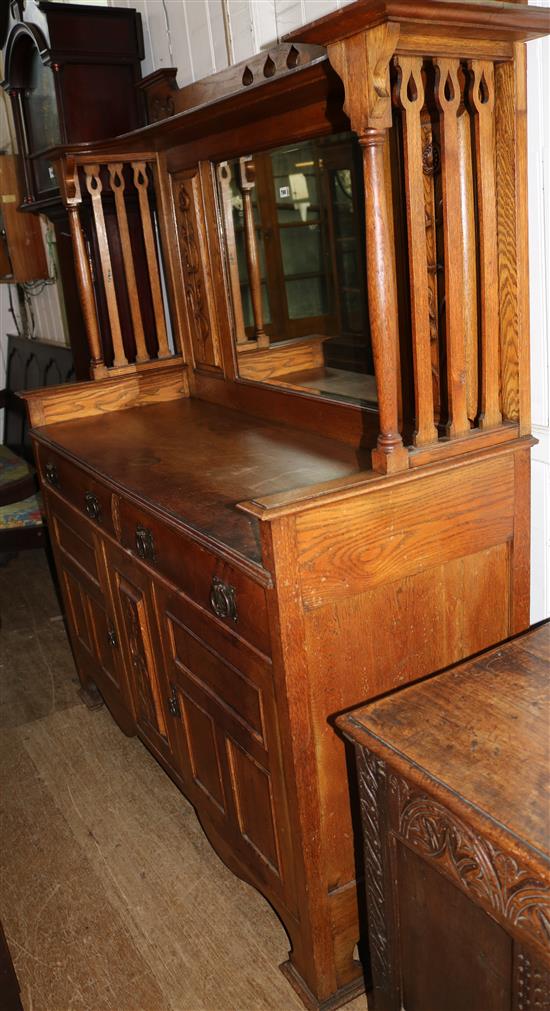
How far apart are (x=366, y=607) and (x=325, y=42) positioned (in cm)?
108

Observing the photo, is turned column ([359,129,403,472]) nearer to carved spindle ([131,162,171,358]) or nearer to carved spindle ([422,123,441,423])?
carved spindle ([422,123,441,423])

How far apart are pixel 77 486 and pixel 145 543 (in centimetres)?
59

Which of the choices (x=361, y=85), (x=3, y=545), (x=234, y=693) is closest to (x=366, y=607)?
(x=234, y=693)

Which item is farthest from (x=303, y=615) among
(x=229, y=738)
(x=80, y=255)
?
(x=80, y=255)

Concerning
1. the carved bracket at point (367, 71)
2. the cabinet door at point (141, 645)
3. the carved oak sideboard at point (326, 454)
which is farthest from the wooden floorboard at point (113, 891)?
the carved bracket at point (367, 71)

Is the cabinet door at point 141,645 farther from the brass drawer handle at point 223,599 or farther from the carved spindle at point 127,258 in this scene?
the carved spindle at point 127,258

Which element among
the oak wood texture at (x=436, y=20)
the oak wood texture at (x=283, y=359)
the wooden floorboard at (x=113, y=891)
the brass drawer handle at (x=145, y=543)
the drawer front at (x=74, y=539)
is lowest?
the wooden floorboard at (x=113, y=891)

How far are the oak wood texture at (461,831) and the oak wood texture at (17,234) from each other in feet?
14.1

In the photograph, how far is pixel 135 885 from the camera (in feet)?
7.93

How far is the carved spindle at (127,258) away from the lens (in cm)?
306

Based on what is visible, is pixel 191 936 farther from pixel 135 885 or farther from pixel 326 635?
pixel 326 635

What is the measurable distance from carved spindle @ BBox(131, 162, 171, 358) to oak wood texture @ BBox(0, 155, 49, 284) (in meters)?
2.01

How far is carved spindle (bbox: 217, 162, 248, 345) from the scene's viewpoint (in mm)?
2723

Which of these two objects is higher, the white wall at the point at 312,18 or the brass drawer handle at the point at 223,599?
the white wall at the point at 312,18
